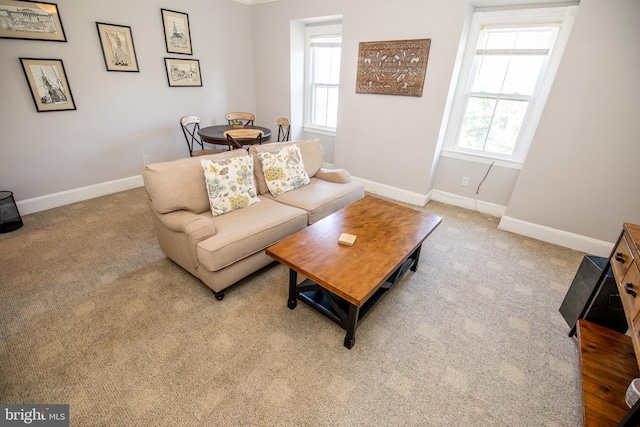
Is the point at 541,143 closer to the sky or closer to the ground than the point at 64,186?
closer to the sky

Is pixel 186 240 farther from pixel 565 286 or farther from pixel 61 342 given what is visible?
pixel 565 286

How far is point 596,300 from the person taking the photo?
1.64 m

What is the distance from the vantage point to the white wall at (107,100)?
109 inches

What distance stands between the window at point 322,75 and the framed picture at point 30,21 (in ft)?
9.96

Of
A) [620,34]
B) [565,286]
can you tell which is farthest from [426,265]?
[620,34]

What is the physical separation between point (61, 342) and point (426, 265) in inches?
104

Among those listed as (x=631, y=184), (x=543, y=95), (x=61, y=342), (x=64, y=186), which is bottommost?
(x=61, y=342)

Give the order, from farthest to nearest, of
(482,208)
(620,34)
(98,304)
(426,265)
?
(482,208) < (426,265) < (620,34) < (98,304)

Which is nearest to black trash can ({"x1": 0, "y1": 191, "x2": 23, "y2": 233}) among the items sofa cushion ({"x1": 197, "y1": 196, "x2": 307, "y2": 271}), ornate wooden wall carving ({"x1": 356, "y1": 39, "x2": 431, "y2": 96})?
sofa cushion ({"x1": 197, "y1": 196, "x2": 307, "y2": 271})

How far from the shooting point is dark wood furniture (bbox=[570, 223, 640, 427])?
1151mm

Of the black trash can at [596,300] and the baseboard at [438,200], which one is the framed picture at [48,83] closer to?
the baseboard at [438,200]

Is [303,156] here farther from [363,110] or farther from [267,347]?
[267,347]

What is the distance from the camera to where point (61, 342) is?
1.60 metres

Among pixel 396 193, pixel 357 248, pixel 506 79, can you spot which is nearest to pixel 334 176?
pixel 396 193
